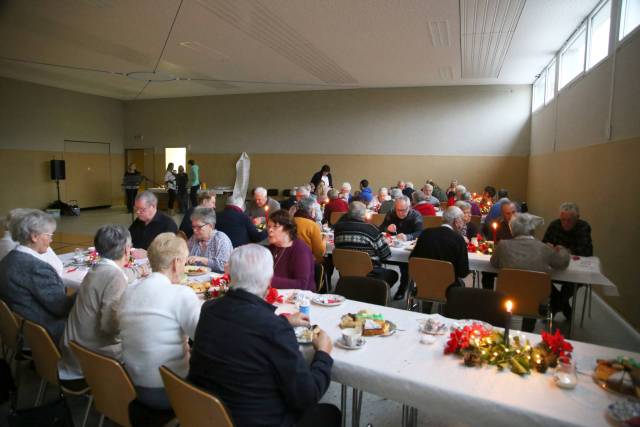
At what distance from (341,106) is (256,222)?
785 cm

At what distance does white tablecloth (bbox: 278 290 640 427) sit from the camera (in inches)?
65.9

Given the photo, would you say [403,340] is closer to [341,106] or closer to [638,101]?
[638,101]

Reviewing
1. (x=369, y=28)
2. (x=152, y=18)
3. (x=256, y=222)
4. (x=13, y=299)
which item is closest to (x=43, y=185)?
(x=152, y=18)

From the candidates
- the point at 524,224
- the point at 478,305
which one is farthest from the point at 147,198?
the point at 524,224

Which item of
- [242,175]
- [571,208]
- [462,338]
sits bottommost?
[462,338]

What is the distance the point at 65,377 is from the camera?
2453mm

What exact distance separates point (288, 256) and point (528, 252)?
2125 mm

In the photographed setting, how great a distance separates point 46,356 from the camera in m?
2.34

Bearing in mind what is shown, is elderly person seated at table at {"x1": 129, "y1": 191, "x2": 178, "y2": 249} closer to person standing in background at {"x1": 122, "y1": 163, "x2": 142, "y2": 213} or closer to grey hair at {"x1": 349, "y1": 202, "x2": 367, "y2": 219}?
grey hair at {"x1": 349, "y1": 202, "x2": 367, "y2": 219}

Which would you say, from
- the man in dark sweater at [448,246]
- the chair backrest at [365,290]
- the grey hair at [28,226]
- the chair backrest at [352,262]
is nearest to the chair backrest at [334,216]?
the chair backrest at [352,262]

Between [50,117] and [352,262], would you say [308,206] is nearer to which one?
[352,262]

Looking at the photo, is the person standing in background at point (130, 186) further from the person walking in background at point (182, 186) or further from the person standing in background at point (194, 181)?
the person standing in background at point (194, 181)

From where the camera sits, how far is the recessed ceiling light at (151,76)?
11155mm

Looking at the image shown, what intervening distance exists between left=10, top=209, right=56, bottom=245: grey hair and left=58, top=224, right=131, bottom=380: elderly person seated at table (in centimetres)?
75
